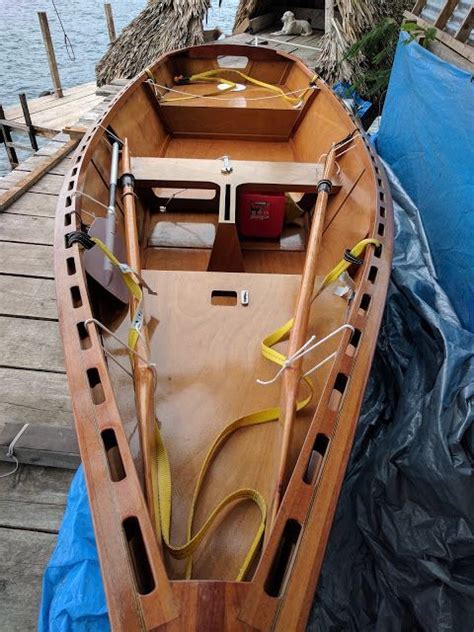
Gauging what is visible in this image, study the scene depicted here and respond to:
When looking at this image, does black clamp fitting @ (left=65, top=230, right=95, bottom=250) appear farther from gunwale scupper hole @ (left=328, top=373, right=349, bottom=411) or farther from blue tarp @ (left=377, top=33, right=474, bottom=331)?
blue tarp @ (left=377, top=33, right=474, bottom=331)

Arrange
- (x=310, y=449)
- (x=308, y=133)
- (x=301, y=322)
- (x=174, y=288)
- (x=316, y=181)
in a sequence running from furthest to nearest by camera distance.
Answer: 1. (x=308, y=133)
2. (x=316, y=181)
3. (x=174, y=288)
4. (x=301, y=322)
5. (x=310, y=449)

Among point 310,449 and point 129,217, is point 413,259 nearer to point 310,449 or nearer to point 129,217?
point 129,217

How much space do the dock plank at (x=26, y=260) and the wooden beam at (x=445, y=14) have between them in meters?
3.14

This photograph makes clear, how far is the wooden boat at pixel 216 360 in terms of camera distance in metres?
0.88

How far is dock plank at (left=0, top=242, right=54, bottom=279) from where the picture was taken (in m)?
2.73

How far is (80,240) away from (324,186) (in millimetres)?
1242

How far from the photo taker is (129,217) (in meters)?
1.92

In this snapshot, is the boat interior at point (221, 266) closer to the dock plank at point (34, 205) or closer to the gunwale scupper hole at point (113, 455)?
the gunwale scupper hole at point (113, 455)

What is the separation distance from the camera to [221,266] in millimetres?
2145

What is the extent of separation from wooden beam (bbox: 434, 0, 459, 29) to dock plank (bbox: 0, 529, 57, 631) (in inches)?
154

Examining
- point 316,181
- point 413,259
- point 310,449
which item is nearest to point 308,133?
point 316,181

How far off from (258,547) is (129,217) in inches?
55.6

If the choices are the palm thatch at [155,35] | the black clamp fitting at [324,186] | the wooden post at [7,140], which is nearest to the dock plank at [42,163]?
the black clamp fitting at [324,186]

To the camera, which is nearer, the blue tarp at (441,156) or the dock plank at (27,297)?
the blue tarp at (441,156)
